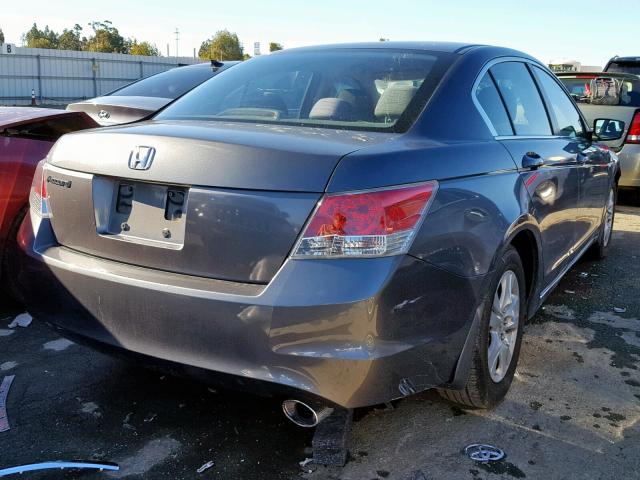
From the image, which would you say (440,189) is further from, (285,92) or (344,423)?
(285,92)

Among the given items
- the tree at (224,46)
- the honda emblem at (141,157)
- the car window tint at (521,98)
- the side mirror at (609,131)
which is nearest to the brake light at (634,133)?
the side mirror at (609,131)

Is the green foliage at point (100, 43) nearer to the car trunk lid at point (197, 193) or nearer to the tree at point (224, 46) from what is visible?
the tree at point (224, 46)

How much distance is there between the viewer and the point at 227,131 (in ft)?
8.44

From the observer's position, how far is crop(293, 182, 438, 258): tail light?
2170mm

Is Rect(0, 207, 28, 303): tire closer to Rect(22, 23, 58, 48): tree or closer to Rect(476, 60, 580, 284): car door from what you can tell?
Rect(476, 60, 580, 284): car door

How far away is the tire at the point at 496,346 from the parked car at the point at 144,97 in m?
3.42

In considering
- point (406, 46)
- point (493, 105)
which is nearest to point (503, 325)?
point (493, 105)

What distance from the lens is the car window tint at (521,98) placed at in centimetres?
343

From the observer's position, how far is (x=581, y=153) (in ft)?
14.1

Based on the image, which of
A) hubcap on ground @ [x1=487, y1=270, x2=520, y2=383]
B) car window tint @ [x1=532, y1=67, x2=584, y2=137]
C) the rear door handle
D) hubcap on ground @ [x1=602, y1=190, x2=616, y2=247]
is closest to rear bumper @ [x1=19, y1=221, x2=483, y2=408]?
hubcap on ground @ [x1=487, y1=270, x2=520, y2=383]

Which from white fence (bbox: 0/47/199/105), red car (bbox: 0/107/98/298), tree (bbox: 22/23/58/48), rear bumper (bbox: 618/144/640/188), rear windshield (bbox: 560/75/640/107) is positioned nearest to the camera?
red car (bbox: 0/107/98/298)

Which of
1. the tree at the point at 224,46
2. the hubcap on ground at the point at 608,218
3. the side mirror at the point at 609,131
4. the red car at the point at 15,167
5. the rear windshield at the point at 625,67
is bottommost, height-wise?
the hubcap on ground at the point at 608,218

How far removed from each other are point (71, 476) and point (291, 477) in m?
0.84

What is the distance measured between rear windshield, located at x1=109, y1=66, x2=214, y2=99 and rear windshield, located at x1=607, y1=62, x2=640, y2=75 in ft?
37.5
